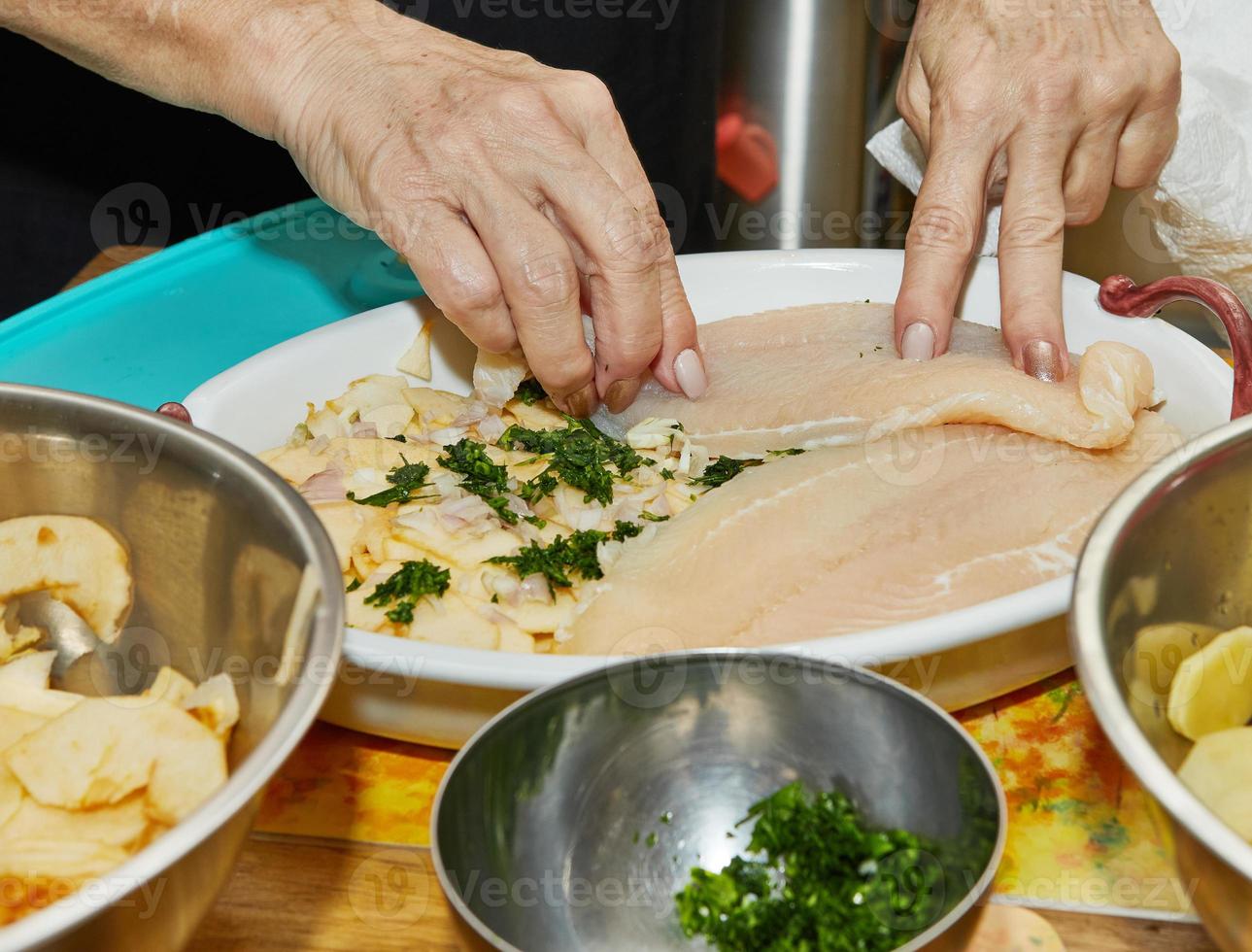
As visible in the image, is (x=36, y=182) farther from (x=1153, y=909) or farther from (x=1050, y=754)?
(x=1153, y=909)

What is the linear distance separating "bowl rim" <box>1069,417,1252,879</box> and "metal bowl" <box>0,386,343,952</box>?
1.17 ft

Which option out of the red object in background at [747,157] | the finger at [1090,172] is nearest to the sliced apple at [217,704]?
the finger at [1090,172]

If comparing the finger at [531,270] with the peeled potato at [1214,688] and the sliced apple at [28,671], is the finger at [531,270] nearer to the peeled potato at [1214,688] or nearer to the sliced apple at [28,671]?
the sliced apple at [28,671]

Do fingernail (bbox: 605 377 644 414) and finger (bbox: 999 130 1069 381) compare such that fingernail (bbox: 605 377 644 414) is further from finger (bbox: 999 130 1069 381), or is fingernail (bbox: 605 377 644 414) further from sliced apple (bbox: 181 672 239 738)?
sliced apple (bbox: 181 672 239 738)

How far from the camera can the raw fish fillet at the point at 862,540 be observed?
0.92m

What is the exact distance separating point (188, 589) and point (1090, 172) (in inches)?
42.4

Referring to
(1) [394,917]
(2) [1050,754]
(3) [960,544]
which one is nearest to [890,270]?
(3) [960,544]

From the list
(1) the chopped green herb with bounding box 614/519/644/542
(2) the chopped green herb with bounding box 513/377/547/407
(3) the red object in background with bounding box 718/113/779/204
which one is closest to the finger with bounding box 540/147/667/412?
(2) the chopped green herb with bounding box 513/377/547/407

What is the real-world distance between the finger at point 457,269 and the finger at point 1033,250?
1.72 ft

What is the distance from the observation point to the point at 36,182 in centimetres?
172

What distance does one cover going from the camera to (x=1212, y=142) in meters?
1.48

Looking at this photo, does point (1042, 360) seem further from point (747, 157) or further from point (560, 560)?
point (747, 157)

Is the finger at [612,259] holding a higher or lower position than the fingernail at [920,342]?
higher

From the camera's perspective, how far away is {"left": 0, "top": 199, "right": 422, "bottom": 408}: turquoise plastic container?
1.38 meters
